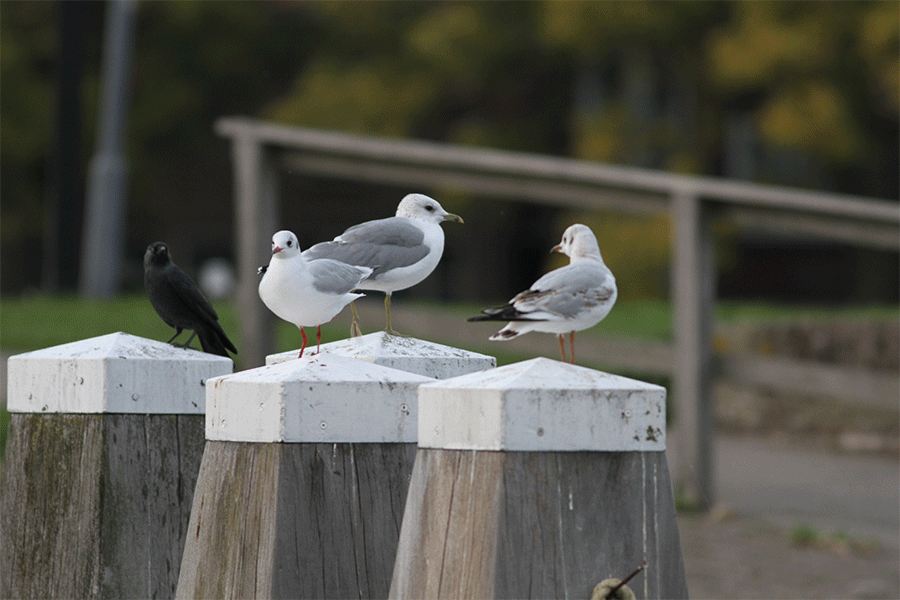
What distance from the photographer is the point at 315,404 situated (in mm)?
1992

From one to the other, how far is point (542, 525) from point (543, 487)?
0.05 metres

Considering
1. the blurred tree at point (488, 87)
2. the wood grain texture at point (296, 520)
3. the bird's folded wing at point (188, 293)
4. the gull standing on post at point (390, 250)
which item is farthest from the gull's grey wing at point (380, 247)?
the blurred tree at point (488, 87)

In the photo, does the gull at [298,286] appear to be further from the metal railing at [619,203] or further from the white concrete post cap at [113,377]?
the metal railing at [619,203]

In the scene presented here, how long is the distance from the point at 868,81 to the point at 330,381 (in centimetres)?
1468

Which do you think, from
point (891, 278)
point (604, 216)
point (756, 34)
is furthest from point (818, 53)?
point (891, 278)

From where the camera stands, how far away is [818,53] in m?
14.6

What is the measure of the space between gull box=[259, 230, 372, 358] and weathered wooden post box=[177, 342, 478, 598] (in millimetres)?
216

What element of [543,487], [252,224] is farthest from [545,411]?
[252,224]

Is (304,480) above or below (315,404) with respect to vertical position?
below

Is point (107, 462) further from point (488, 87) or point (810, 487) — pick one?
point (488, 87)

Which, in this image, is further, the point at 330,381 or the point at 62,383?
the point at 62,383

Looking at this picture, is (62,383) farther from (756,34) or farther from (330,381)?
(756,34)

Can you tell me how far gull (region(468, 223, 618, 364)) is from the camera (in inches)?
83.8

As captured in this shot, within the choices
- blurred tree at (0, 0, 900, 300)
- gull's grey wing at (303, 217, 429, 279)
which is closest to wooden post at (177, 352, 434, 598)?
gull's grey wing at (303, 217, 429, 279)
